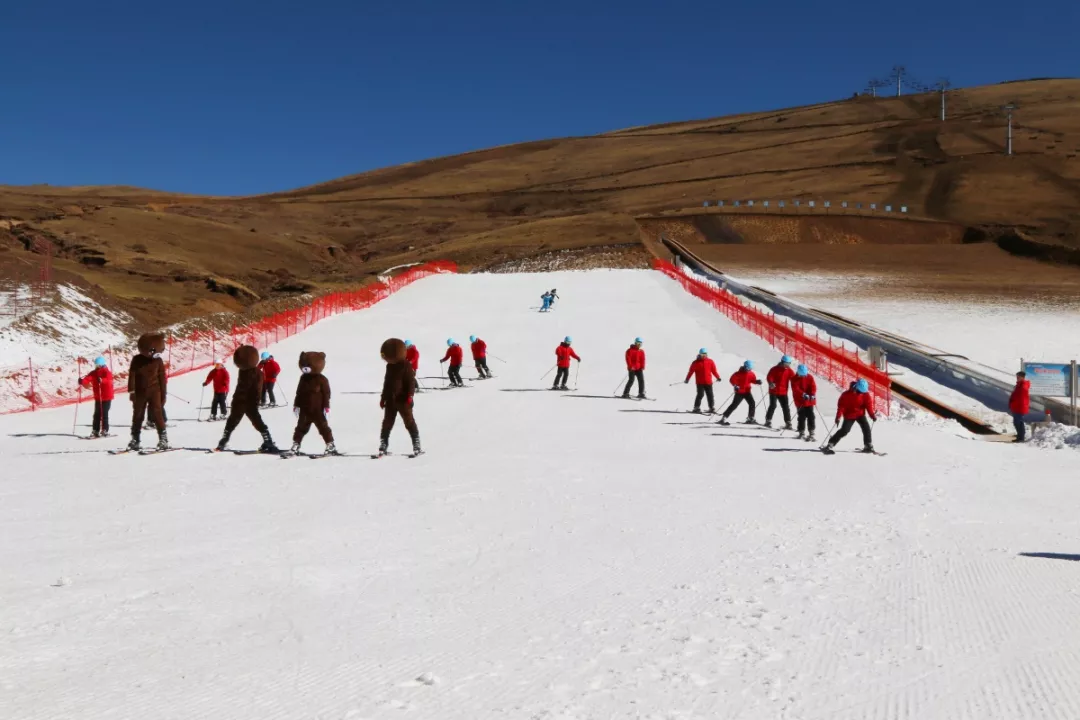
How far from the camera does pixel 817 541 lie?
8.02m

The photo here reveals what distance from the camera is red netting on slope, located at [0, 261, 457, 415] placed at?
22.3 meters

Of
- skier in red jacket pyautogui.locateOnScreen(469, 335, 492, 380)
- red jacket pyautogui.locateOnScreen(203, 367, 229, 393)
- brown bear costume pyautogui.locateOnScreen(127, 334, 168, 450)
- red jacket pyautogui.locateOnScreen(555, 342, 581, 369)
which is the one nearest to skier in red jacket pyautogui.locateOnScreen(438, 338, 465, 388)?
skier in red jacket pyautogui.locateOnScreen(469, 335, 492, 380)

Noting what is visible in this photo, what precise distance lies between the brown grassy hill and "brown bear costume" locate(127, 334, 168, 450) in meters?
23.2

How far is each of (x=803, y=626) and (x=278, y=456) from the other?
8736 mm

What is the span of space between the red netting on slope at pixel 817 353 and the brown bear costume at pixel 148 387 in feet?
49.0

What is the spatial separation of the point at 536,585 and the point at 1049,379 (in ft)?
58.8

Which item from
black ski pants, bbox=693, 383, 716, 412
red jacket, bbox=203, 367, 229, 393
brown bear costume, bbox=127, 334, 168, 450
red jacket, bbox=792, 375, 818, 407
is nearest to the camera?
brown bear costume, bbox=127, 334, 168, 450

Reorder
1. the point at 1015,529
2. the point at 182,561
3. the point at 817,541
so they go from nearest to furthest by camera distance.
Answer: the point at 182,561
the point at 817,541
the point at 1015,529

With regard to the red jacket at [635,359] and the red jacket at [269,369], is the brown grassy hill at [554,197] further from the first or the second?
the red jacket at [635,359]

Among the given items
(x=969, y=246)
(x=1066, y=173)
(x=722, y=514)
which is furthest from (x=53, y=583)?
(x=1066, y=173)

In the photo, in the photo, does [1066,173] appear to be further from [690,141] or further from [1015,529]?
[1015,529]

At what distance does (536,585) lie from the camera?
664cm

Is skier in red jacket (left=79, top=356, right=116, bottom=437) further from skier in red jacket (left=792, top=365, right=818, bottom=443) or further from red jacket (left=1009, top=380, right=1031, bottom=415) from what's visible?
red jacket (left=1009, top=380, right=1031, bottom=415)

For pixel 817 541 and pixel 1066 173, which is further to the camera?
pixel 1066 173
